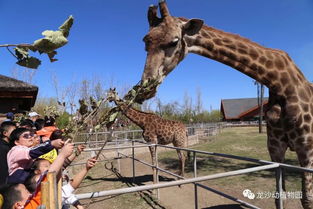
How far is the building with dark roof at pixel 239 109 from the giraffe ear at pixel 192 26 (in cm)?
4919

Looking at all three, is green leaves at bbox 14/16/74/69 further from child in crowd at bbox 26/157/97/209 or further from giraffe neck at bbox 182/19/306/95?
giraffe neck at bbox 182/19/306/95

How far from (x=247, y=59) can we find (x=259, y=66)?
152 millimetres

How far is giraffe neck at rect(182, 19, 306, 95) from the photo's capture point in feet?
8.57

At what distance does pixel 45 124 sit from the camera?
5188 mm

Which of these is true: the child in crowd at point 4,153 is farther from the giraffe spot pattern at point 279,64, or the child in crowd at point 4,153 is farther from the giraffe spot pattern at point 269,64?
the giraffe spot pattern at point 279,64

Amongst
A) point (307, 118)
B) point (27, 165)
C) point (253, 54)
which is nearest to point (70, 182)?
point (27, 165)

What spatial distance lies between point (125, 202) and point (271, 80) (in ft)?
12.6

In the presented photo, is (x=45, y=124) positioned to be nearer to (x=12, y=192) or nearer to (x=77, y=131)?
(x=12, y=192)

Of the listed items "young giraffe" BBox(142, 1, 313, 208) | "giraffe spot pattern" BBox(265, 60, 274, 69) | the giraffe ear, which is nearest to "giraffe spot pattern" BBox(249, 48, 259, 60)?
"young giraffe" BBox(142, 1, 313, 208)

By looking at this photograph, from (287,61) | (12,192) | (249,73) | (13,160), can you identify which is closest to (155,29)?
(249,73)

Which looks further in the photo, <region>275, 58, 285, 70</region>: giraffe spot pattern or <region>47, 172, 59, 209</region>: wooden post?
<region>275, 58, 285, 70</region>: giraffe spot pattern

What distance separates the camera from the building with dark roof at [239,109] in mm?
48856

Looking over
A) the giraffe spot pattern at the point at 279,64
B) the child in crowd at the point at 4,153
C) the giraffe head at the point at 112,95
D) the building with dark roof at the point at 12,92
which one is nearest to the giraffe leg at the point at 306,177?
the giraffe spot pattern at the point at 279,64

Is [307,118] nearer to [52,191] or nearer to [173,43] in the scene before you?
[173,43]
